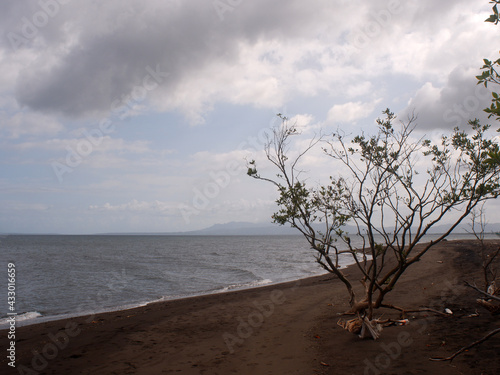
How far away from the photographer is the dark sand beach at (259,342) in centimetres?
859

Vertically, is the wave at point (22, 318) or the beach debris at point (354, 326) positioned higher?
the beach debris at point (354, 326)

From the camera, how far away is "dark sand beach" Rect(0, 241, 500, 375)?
8594mm

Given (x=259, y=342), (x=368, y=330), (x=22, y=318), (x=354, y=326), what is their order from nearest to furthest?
(x=368, y=330), (x=354, y=326), (x=259, y=342), (x=22, y=318)

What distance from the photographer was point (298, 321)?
13180 millimetres

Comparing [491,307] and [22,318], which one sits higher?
[491,307]

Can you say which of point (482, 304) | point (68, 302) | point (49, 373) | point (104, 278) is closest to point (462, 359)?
point (482, 304)

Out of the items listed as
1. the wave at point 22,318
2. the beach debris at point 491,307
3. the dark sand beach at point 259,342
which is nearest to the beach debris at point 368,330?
the dark sand beach at point 259,342

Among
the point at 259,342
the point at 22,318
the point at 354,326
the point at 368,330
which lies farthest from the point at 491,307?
the point at 22,318

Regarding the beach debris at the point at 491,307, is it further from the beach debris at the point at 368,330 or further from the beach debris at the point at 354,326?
the beach debris at the point at 354,326

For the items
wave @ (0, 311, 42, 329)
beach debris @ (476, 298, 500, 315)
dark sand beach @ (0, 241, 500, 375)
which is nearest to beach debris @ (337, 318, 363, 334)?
dark sand beach @ (0, 241, 500, 375)

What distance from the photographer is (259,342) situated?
35.7 feet

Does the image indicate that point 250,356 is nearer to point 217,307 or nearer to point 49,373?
point 49,373

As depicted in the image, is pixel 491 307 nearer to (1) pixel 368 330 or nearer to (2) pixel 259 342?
(1) pixel 368 330

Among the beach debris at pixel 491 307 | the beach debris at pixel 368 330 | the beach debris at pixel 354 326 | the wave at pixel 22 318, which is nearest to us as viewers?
the beach debris at pixel 368 330
